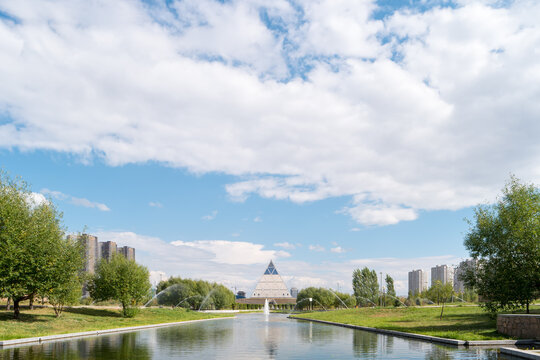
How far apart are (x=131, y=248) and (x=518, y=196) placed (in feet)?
425

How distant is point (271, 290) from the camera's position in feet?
615

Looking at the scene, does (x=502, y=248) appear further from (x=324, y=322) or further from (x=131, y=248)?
(x=131, y=248)

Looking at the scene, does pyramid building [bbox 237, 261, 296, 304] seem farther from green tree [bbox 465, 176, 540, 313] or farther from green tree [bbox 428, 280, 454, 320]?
green tree [bbox 465, 176, 540, 313]

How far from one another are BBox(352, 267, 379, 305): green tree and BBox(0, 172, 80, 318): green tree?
260 feet

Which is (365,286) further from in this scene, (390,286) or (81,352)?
(81,352)

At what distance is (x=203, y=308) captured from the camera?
110875 mm

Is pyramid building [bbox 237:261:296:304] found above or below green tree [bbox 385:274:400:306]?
below

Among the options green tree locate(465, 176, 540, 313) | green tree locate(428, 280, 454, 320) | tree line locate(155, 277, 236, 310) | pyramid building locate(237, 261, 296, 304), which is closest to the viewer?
green tree locate(465, 176, 540, 313)

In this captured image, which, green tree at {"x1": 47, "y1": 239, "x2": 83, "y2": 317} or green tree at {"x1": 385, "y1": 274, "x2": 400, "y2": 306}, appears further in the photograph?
green tree at {"x1": 385, "y1": 274, "x2": 400, "y2": 306}

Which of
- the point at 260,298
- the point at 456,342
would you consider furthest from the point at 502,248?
the point at 260,298

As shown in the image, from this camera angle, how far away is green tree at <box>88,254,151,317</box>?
55.2 metres

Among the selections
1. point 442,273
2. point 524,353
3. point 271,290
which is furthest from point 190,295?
point 442,273

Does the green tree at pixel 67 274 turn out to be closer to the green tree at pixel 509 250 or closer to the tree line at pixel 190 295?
the green tree at pixel 509 250

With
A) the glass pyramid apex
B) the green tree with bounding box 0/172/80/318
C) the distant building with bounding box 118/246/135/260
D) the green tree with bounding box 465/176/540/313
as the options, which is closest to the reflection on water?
the green tree with bounding box 0/172/80/318
